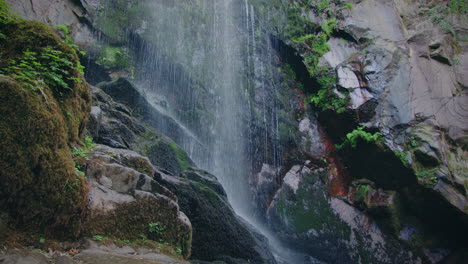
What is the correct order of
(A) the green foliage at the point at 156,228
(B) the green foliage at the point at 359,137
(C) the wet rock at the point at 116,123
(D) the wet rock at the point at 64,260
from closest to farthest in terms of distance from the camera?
(D) the wet rock at the point at 64,260 → (A) the green foliage at the point at 156,228 → (C) the wet rock at the point at 116,123 → (B) the green foliage at the point at 359,137

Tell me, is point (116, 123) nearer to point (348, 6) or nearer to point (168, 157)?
point (168, 157)

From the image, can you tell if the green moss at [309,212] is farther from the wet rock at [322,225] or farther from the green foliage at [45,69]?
the green foliage at [45,69]

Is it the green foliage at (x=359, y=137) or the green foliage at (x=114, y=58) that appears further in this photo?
the green foliage at (x=114, y=58)

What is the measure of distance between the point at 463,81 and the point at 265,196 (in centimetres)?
930

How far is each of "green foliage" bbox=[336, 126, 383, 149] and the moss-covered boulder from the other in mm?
10010

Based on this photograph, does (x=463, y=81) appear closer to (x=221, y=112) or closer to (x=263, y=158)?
(x=263, y=158)

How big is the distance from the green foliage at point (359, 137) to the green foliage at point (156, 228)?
924 centimetres

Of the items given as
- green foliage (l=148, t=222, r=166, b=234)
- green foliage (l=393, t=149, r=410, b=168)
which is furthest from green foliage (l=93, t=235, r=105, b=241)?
green foliage (l=393, t=149, r=410, b=168)

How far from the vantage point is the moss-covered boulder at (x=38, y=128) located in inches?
103

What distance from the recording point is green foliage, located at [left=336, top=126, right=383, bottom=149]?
35.9ft

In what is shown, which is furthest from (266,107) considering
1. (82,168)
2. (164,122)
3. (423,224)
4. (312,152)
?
(82,168)

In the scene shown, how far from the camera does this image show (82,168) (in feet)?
11.6

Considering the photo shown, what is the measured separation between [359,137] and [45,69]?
10587 millimetres

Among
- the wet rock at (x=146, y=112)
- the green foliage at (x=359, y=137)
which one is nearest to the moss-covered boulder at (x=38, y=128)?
the wet rock at (x=146, y=112)
